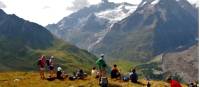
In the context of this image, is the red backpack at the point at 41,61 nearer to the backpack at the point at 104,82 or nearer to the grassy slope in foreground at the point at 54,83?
the grassy slope in foreground at the point at 54,83

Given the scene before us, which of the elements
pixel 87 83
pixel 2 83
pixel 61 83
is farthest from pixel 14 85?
pixel 87 83

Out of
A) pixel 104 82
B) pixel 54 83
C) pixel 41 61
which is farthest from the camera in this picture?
pixel 41 61

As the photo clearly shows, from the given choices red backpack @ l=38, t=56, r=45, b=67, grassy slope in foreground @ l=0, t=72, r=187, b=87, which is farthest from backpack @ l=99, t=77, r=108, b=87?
red backpack @ l=38, t=56, r=45, b=67

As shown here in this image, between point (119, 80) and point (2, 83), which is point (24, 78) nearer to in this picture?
point (2, 83)

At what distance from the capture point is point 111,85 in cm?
5556

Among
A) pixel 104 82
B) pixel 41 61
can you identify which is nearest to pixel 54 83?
pixel 41 61

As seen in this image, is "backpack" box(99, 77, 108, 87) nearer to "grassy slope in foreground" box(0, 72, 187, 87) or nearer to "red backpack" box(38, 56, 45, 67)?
"grassy slope in foreground" box(0, 72, 187, 87)

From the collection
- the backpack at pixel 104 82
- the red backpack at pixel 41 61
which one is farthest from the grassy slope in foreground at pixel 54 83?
the red backpack at pixel 41 61

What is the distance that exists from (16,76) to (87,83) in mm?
16569

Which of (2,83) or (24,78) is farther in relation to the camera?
(24,78)

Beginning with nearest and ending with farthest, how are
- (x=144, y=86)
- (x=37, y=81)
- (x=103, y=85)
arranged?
(x=103, y=85), (x=144, y=86), (x=37, y=81)

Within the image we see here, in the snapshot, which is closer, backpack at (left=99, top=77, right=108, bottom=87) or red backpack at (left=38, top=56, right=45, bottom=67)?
backpack at (left=99, top=77, right=108, bottom=87)

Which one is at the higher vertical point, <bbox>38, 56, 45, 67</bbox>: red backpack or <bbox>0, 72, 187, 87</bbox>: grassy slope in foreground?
<bbox>38, 56, 45, 67</bbox>: red backpack

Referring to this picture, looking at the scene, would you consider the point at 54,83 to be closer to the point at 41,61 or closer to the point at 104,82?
the point at 41,61
